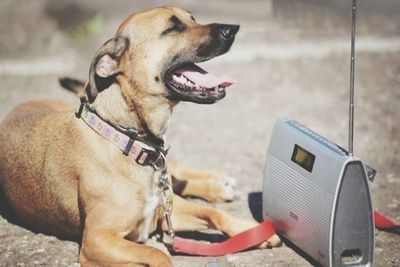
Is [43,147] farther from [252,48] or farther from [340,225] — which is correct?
[252,48]

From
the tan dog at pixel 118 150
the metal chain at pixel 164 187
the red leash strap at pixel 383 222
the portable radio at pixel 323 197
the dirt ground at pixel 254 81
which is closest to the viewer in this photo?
the portable radio at pixel 323 197

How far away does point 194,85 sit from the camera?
3539mm

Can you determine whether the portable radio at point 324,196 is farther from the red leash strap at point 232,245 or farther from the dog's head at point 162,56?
the dog's head at point 162,56

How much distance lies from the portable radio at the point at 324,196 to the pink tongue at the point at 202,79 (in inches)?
17.5

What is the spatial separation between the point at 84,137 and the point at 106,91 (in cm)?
32

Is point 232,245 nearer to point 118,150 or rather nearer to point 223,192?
point 223,192

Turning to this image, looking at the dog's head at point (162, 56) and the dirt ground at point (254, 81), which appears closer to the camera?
the dog's head at point (162, 56)

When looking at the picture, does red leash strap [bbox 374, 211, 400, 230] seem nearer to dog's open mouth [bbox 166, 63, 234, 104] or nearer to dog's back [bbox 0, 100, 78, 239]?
dog's open mouth [bbox 166, 63, 234, 104]

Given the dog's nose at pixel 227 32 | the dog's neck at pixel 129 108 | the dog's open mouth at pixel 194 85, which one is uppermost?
the dog's nose at pixel 227 32

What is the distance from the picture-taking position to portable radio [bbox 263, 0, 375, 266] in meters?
3.04

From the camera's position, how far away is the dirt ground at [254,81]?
3.97m

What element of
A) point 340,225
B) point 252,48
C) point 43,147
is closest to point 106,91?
point 43,147

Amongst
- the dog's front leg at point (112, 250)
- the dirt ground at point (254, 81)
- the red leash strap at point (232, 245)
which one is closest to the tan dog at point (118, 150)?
the dog's front leg at point (112, 250)

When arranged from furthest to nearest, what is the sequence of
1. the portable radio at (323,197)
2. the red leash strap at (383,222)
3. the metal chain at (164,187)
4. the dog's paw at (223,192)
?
the dog's paw at (223,192) → the red leash strap at (383,222) → the metal chain at (164,187) → the portable radio at (323,197)
